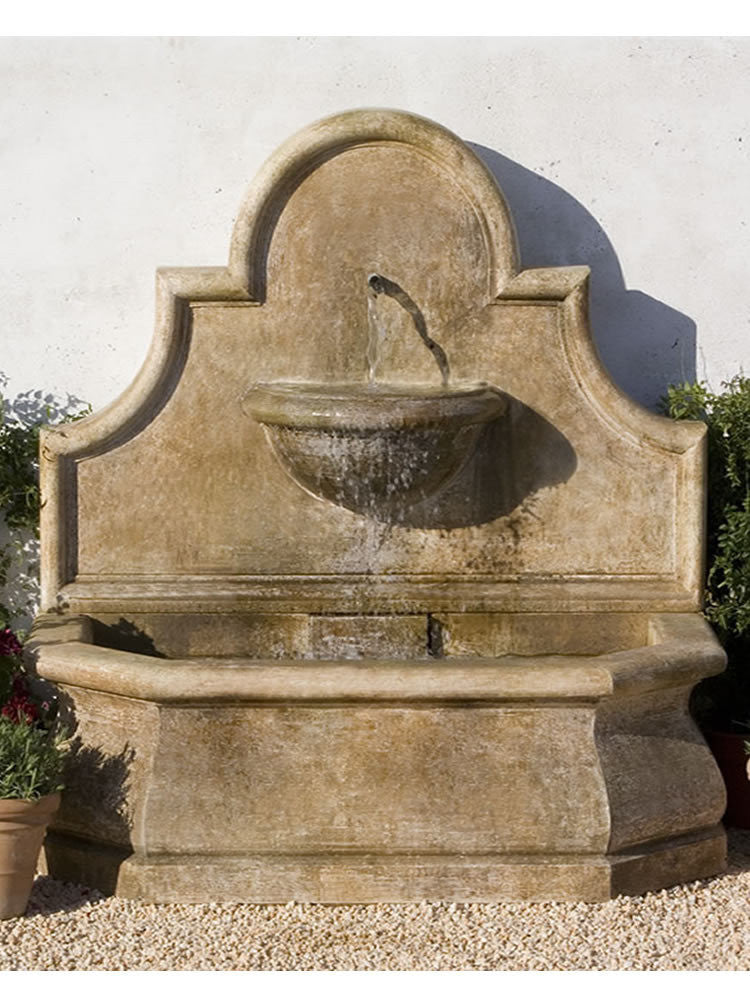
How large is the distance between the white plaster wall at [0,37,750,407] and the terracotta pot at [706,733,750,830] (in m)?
1.32

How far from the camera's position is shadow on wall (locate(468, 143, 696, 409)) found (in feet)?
22.6

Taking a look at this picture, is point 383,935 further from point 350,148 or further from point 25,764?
point 350,148

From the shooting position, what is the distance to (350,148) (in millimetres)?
6652

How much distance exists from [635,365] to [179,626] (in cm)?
193

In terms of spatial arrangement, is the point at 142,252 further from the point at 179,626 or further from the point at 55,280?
the point at 179,626

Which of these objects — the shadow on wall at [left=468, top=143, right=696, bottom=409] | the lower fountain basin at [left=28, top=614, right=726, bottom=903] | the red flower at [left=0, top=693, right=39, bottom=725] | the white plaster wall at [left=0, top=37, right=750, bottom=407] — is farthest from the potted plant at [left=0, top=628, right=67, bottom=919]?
the shadow on wall at [left=468, top=143, right=696, bottom=409]

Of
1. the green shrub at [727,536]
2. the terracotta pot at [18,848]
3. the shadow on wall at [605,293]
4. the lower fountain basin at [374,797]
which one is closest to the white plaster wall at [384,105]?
the shadow on wall at [605,293]

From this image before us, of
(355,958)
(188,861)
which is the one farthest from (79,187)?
(355,958)

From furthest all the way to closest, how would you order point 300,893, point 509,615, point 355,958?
1. point 509,615
2. point 300,893
3. point 355,958

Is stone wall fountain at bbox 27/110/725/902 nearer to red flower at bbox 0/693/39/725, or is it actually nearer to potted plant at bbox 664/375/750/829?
potted plant at bbox 664/375/750/829

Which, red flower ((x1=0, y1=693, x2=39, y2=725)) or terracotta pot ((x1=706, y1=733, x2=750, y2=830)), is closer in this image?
red flower ((x1=0, y1=693, x2=39, y2=725))

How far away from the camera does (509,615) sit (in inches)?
265

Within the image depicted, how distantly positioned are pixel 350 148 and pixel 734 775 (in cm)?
260

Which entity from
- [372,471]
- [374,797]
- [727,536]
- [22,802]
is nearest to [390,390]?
[372,471]
